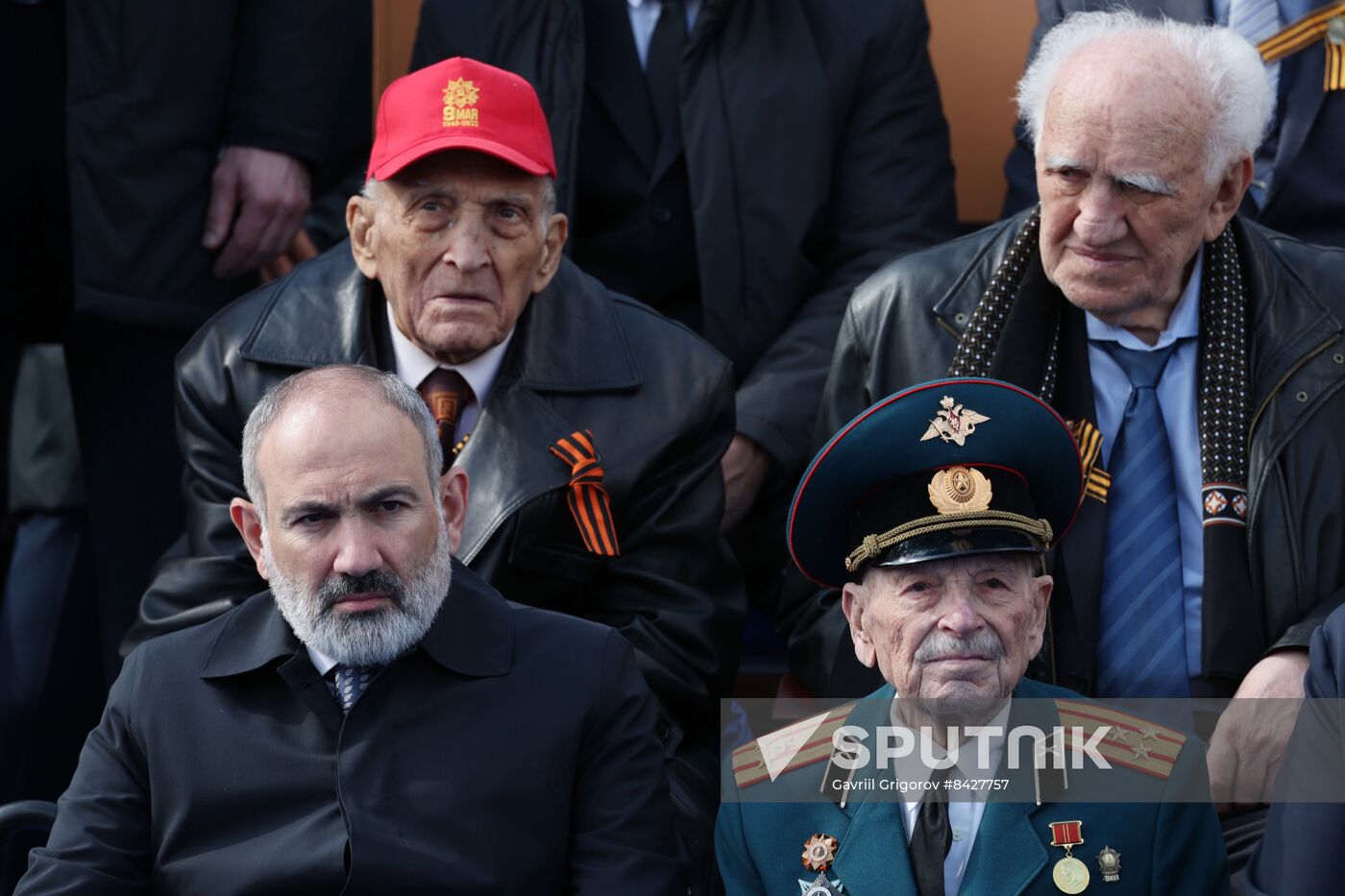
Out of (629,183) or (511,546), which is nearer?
(511,546)

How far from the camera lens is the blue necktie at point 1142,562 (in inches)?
150

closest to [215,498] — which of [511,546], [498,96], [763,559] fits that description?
[511,546]

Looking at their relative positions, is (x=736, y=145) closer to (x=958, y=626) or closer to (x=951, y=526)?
(x=951, y=526)

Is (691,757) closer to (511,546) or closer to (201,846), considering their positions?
(511,546)

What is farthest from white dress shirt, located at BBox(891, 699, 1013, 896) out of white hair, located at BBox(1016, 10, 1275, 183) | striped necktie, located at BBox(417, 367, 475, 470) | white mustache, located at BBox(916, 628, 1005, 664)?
white hair, located at BBox(1016, 10, 1275, 183)

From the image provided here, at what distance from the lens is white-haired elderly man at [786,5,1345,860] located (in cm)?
380

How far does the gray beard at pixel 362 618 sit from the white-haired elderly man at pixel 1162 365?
106 cm

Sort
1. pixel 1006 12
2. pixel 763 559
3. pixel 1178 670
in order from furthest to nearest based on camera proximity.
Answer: pixel 1006 12 < pixel 763 559 < pixel 1178 670

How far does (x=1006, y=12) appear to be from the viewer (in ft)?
18.8

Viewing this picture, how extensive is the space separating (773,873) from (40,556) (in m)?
2.76

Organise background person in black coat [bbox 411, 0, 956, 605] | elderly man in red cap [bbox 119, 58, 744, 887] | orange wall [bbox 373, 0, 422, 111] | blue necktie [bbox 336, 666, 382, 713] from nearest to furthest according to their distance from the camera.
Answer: blue necktie [bbox 336, 666, 382, 713]
elderly man in red cap [bbox 119, 58, 744, 887]
background person in black coat [bbox 411, 0, 956, 605]
orange wall [bbox 373, 0, 422, 111]

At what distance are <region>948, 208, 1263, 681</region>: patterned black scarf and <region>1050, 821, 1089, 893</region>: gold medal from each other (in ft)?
2.91

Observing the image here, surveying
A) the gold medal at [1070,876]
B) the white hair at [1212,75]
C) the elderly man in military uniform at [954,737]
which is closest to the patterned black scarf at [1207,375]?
the white hair at [1212,75]

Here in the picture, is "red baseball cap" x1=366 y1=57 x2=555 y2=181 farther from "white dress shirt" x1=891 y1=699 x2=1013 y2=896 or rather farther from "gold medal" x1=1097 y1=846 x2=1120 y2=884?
"gold medal" x1=1097 y1=846 x2=1120 y2=884
